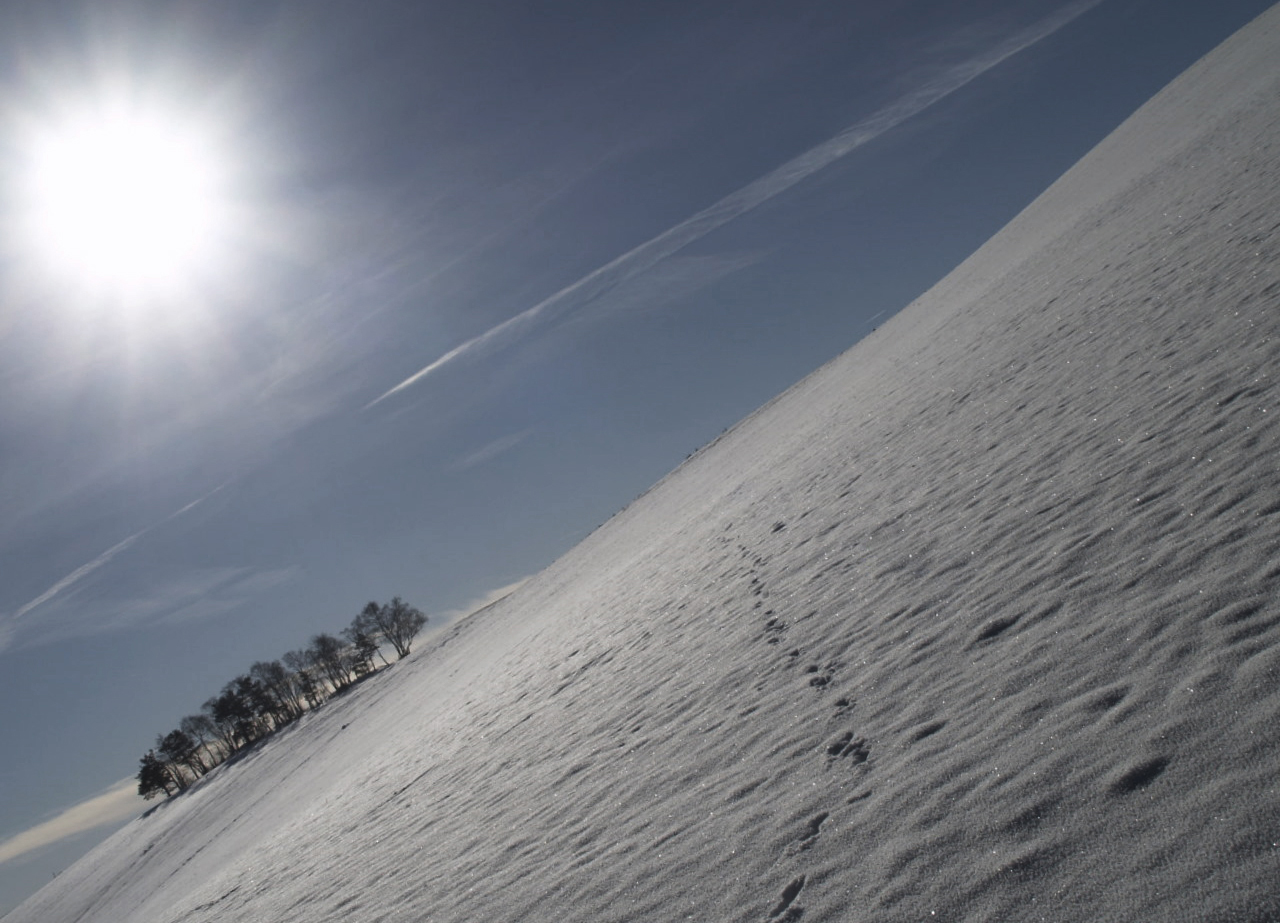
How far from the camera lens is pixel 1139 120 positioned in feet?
116

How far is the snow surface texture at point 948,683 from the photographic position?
11.1 ft

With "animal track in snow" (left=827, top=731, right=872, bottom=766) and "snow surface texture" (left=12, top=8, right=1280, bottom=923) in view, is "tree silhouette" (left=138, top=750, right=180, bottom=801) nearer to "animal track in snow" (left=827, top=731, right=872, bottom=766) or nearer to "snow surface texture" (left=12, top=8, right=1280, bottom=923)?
"snow surface texture" (left=12, top=8, right=1280, bottom=923)

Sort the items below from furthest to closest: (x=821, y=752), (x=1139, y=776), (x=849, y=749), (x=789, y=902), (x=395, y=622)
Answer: (x=395, y=622), (x=821, y=752), (x=849, y=749), (x=789, y=902), (x=1139, y=776)

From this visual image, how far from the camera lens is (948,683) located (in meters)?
4.98

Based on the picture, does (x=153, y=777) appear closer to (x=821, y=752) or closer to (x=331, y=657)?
(x=331, y=657)

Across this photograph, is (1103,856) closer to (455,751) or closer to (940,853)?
(940,853)

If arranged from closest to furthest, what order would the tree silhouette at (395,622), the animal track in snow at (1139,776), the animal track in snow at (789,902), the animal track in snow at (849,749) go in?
the animal track in snow at (1139,776)
the animal track in snow at (789,902)
the animal track in snow at (849,749)
the tree silhouette at (395,622)

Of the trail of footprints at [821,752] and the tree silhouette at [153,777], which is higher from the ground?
the tree silhouette at [153,777]

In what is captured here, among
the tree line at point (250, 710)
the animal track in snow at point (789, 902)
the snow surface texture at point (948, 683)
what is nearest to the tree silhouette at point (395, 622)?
the tree line at point (250, 710)

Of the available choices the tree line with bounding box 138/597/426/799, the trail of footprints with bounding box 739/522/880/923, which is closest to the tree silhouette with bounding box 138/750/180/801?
the tree line with bounding box 138/597/426/799

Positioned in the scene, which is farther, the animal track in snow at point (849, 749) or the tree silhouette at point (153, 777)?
the tree silhouette at point (153, 777)

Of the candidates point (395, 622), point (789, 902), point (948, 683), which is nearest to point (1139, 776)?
point (948, 683)

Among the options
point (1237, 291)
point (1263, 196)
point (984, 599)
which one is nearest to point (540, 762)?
point (984, 599)

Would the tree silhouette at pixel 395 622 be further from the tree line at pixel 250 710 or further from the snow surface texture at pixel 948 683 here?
the snow surface texture at pixel 948 683
